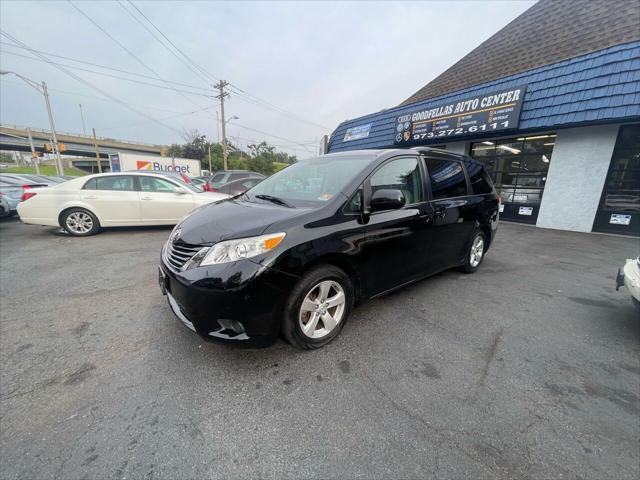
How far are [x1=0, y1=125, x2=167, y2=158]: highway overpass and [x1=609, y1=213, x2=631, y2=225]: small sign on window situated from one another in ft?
200

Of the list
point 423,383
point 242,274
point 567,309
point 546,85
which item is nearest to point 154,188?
point 242,274

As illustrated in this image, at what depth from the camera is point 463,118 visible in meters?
8.75

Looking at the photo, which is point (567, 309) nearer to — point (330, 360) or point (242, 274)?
point (330, 360)

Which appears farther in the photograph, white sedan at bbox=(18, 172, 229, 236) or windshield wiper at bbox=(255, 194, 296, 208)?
white sedan at bbox=(18, 172, 229, 236)

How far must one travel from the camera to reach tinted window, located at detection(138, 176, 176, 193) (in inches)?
244

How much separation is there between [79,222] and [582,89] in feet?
40.1

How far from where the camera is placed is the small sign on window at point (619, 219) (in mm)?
6953

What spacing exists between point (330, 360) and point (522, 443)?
4.15ft

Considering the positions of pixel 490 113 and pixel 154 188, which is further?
pixel 490 113

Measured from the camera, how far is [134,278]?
12.1 feet

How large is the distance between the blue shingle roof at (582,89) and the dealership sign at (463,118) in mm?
252

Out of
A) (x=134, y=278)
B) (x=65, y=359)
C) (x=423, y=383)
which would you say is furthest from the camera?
(x=134, y=278)

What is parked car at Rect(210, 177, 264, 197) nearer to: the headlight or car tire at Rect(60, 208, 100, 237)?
car tire at Rect(60, 208, 100, 237)

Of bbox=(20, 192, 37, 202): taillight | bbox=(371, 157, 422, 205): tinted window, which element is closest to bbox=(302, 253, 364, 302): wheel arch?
bbox=(371, 157, 422, 205): tinted window
